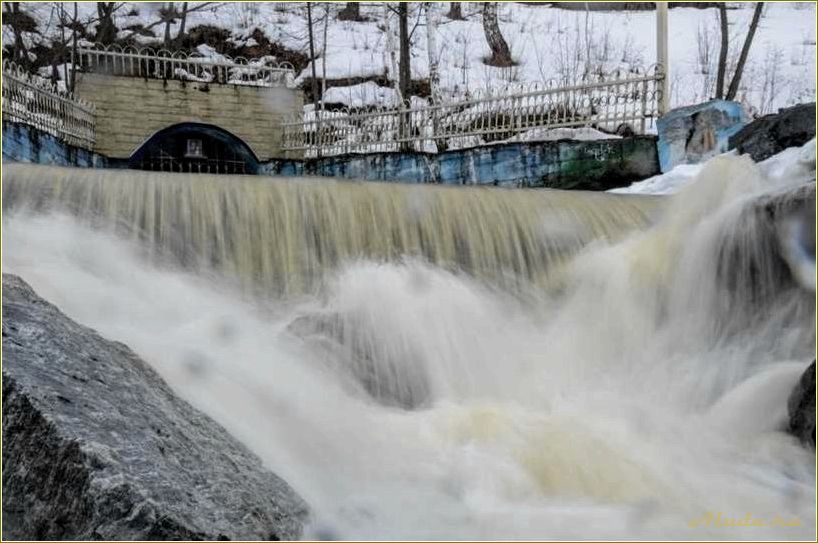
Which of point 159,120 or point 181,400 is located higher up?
point 159,120

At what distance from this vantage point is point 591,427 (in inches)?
165

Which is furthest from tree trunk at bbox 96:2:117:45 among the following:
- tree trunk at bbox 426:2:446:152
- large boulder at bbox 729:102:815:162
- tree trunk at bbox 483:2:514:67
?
large boulder at bbox 729:102:815:162

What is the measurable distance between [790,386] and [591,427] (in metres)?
1.11

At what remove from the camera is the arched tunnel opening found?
13.3 metres

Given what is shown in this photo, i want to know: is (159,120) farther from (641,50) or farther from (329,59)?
(641,50)

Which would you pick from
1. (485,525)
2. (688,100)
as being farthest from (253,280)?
(688,100)

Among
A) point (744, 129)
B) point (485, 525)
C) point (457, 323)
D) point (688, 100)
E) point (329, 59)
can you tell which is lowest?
point (485, 525)

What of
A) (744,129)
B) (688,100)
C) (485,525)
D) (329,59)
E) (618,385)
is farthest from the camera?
(329,59)

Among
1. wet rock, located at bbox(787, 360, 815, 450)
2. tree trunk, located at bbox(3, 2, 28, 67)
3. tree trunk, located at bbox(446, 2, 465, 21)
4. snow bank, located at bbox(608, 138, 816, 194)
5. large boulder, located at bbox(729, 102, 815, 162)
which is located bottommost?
wet rock, located at bbox(787, 360, 815, 450)

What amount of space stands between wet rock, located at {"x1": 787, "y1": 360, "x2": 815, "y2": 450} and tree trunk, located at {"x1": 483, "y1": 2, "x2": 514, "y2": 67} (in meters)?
21.8

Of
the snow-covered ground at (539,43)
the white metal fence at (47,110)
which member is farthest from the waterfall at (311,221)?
the snow-covered ground at (539,43)

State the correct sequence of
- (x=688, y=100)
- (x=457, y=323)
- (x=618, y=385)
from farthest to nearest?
(x=688, y=100) < (x=457, y=323) < (x=618, y=385)

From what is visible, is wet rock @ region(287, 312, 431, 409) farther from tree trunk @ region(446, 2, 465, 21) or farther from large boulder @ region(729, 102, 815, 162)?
tree trunk @ region(446, 2, 465, 21)

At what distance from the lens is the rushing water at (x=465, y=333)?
3379mm
